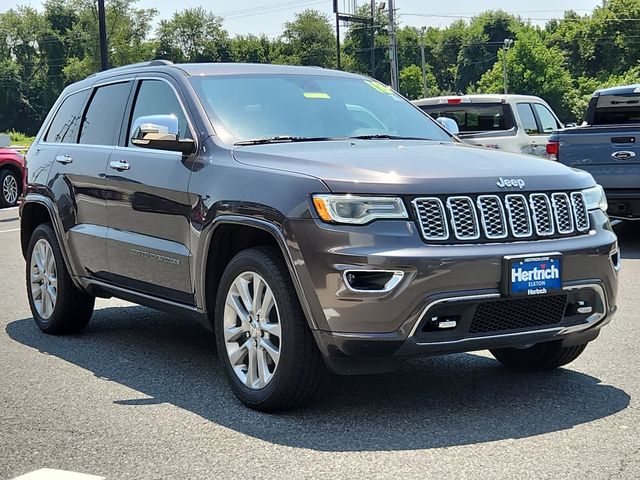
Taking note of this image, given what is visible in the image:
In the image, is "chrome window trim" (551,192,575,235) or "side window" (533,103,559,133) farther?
"side window" (533,103,559,133)

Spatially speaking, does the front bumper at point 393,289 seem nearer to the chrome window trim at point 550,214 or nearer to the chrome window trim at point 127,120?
the chrome window trim at point 550,214

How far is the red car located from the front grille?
Result: 682 inches

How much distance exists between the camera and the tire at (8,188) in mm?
20938

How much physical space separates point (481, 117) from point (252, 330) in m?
10.7

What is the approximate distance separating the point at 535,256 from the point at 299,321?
1.11m

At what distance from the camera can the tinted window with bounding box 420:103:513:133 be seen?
1513cm

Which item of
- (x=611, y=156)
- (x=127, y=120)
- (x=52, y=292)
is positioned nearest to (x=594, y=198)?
(x=127, y=120)

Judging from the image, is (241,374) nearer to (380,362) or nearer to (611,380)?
(380,362)

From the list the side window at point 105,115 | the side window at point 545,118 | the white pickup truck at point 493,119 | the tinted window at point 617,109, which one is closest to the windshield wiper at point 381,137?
the side window at point 105,115

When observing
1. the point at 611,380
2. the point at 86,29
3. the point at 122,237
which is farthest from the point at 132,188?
the point at 86,29

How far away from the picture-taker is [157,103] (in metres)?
6.35

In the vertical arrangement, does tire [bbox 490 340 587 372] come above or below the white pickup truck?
below

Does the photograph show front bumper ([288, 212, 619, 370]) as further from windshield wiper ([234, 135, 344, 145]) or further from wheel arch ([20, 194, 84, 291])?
wheel arch ([20, 194, 84, 291])

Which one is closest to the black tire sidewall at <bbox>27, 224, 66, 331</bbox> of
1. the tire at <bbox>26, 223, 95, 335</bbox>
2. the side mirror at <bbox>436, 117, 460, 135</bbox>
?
the tire at <bbox>26, 223, 95, 335</bbox>
